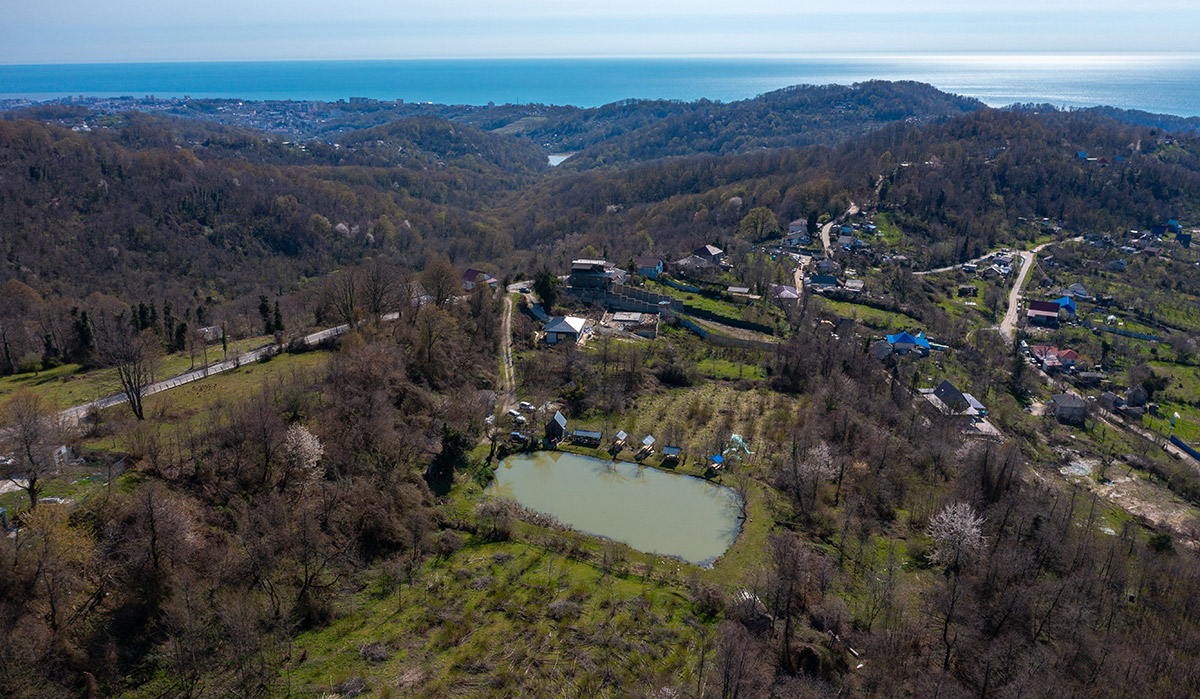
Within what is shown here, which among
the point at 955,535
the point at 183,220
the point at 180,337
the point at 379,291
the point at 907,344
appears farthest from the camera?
the point at 183,220

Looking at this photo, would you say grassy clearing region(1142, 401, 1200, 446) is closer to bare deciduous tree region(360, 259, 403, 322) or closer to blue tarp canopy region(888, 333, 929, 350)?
blue tarp canopy region(888, 333, 929, 350)

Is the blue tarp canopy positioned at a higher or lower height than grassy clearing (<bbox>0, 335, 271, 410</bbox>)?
lower

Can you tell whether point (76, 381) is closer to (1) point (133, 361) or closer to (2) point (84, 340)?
(2) point (84, 340)

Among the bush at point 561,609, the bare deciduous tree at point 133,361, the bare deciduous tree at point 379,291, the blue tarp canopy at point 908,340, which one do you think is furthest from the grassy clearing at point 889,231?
the bare deciduous tree at point 133,361

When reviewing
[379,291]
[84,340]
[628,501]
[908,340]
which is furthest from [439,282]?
[908,340]

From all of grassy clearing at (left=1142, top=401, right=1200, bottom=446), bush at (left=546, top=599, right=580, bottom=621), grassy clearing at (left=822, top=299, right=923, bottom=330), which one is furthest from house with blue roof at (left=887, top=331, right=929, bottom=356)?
bush at (left=546, top=599, right=580, bottom=621)

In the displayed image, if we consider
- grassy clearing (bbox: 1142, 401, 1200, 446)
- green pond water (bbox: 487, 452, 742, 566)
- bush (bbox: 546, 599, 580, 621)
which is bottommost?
grassy clearing (bbox: 1142, 401, 1200, 446)

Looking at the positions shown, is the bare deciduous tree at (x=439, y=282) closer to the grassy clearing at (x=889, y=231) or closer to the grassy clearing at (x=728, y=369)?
the grassy clearing at (x=728, y=369)
